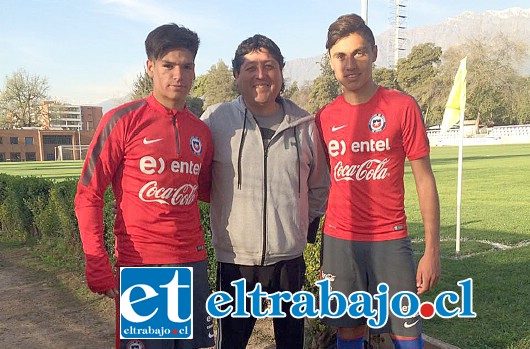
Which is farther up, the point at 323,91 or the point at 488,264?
the point at 323,91

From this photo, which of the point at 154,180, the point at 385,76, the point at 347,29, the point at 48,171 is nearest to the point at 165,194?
the point at 154,180

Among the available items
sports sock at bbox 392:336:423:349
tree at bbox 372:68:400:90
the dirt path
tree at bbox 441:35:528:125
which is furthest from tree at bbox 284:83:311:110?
sports sock at bbox 392:336:423:349

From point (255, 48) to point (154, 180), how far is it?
107 centimetres

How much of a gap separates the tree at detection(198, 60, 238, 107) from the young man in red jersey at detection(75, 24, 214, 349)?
5123cm

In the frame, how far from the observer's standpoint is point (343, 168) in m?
2.93

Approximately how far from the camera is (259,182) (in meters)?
2.88

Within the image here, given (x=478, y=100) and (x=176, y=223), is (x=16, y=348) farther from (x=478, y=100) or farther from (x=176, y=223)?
(x=478, y=100)

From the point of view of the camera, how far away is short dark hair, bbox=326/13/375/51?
2893mm

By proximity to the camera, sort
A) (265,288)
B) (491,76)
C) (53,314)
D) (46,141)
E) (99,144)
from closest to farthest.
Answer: (99,144), (265,288), (53,314), (491,76), (46,141)

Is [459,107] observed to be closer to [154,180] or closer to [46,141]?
[154,180]

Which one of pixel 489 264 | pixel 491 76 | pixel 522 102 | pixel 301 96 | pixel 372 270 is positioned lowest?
pixel 489 264

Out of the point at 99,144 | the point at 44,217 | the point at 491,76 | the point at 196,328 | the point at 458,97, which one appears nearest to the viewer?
the point at 99,144

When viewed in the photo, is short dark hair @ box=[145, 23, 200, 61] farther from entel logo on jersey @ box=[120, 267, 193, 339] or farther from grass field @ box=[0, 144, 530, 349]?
grass field @ box=[0, 144, 530, 349]

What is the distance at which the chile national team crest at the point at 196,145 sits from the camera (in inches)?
106
